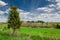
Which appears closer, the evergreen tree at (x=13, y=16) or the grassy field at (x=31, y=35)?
the grassy field at (x=31, y=35)

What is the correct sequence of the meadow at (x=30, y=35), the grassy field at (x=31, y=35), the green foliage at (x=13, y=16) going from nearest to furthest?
the grassy field at (x=31, y=35) → the meadow at (x=30, y=35) → the green foliage at (x=13, y=16)

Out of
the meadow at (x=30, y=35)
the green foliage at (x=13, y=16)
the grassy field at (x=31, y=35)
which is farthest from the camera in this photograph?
the green foliage at (x=13, y=16)

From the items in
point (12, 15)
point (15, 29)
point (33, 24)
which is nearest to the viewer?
point (12, 15)

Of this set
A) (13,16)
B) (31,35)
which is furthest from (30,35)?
(13,16)

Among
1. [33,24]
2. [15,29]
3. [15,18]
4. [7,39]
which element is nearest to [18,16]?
[15,18]

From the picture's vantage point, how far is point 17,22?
98.2 ft

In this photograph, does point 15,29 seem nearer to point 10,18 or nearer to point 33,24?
point 10,18

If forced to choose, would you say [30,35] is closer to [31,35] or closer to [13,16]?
[31,35]

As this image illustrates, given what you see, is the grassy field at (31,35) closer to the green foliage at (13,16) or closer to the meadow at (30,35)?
the meadow at (30,35)

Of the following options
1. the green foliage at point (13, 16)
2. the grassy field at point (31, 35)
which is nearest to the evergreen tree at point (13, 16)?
the green foliage at point (13, 16)

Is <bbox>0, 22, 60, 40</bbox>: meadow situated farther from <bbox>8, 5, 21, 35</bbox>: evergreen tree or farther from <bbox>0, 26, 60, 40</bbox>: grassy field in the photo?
<bbox>8, 5, 21, 35</bbox>: evergreen tree

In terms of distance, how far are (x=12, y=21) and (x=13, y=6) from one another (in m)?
2.25

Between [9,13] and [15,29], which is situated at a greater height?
[9,13]

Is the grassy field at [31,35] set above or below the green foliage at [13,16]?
below
